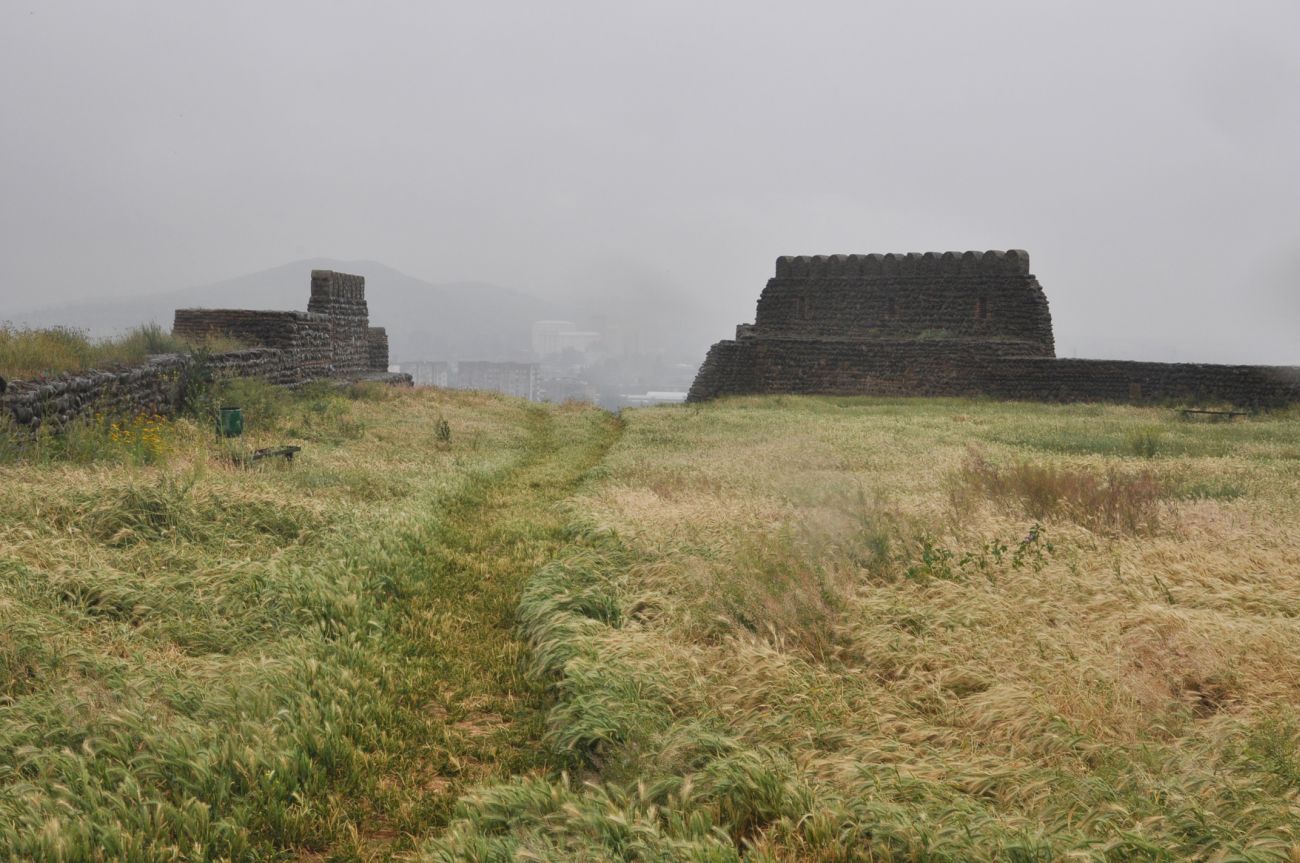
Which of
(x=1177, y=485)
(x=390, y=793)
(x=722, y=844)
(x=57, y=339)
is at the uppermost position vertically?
(x=57, y=339)

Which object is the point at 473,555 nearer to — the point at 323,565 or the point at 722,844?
the point at 323,565

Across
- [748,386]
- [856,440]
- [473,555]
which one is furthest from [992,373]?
[473,555]

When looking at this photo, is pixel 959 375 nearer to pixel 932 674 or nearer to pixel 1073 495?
pixel 1073 495

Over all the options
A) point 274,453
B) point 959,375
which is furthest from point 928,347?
point 274,453

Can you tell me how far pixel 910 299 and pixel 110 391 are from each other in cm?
2227

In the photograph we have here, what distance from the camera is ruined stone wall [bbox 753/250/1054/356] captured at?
87.1 feet

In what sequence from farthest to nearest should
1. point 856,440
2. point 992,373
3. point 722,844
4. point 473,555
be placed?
1. point 992,373
2. point 856,440
3. point 473,555
4. point 722,844

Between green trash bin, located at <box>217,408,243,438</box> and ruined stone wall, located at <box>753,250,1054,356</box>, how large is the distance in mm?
19140

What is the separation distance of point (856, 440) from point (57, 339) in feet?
36.4

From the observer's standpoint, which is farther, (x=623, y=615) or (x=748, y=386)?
(x=748, y=386)

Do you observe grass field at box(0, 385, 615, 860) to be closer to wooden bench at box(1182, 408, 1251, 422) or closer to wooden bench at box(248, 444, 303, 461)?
wooden bench at box(248, 444, 303, 461)

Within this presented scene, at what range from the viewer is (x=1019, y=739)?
3.82 m

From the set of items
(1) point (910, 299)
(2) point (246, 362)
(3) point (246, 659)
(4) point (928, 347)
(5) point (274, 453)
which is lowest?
(3) point (246, 659)

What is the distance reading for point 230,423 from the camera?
40.1 feet
